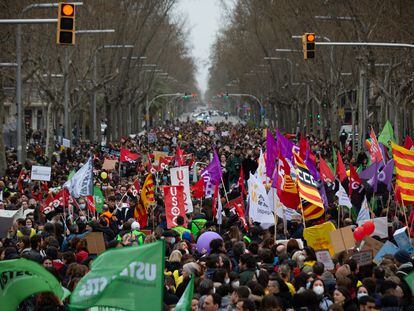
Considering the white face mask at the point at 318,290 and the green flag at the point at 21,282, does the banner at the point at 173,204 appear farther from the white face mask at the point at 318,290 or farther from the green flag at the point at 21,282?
the green flag at the point at 21,282

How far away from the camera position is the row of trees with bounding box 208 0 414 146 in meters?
35.8

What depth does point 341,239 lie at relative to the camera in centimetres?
1430

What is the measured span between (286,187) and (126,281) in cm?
959

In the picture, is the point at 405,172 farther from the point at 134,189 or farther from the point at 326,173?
the point at 134,189

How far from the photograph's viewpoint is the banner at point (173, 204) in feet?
59.4

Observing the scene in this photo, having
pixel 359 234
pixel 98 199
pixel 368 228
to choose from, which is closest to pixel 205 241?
pixel 359 234

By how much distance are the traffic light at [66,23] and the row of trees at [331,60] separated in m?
15.7

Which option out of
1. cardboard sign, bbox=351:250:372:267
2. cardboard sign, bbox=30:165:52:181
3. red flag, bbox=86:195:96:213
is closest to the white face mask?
cardboard sign, bbox=351:250:372:267

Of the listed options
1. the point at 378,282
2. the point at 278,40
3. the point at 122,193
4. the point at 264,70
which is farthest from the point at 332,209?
the point at 264,70

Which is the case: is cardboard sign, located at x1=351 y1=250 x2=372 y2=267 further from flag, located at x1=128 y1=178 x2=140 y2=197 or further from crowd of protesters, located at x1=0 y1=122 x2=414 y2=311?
flag, located at x1=128 y1=178 x2=140 y2=197

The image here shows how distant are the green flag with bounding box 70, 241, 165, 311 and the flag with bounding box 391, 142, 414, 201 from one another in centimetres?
864

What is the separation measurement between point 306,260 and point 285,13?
40.4 m

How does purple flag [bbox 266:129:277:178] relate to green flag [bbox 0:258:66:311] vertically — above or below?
above

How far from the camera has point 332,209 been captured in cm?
1941
